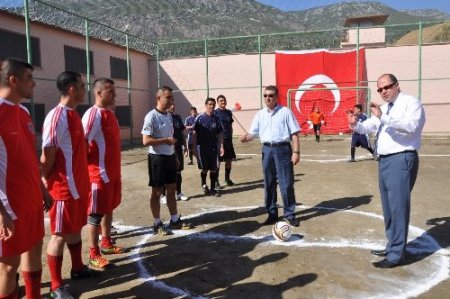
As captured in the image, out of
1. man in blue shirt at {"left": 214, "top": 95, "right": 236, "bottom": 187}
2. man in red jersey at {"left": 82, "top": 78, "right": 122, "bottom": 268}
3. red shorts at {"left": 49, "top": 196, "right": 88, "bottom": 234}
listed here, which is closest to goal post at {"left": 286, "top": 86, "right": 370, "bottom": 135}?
man in blue shirt at {"left": 214, "top": 95, "right": 236, "bottom": 187}

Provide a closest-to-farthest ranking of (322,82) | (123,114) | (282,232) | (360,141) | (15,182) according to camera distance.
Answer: (15,182), (282,232), (360,141), (123,114), (322,82)

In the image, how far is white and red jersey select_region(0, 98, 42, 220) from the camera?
3146 millimetres

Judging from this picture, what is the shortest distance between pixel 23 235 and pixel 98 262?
1.81m

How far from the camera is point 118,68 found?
24.0m

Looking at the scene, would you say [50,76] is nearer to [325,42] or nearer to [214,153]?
[214,153]

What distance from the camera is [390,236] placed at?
505 centimetres

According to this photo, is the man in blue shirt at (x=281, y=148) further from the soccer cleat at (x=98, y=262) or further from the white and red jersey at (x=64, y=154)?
the white and red jersey at (x=64, y=154)

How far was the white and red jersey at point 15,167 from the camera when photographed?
10.3 feet

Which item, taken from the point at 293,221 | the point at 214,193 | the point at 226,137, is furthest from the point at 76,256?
the point at 226,137

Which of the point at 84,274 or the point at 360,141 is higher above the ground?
the point at 360,141

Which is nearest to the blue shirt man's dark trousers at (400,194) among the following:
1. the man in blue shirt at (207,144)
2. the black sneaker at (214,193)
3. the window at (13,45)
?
the black sneaker at (214,193)

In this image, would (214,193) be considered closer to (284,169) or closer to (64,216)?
(284,169)

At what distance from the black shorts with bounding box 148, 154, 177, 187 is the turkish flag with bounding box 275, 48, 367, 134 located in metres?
18.1

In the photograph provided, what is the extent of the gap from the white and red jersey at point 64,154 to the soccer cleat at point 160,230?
2.04m
